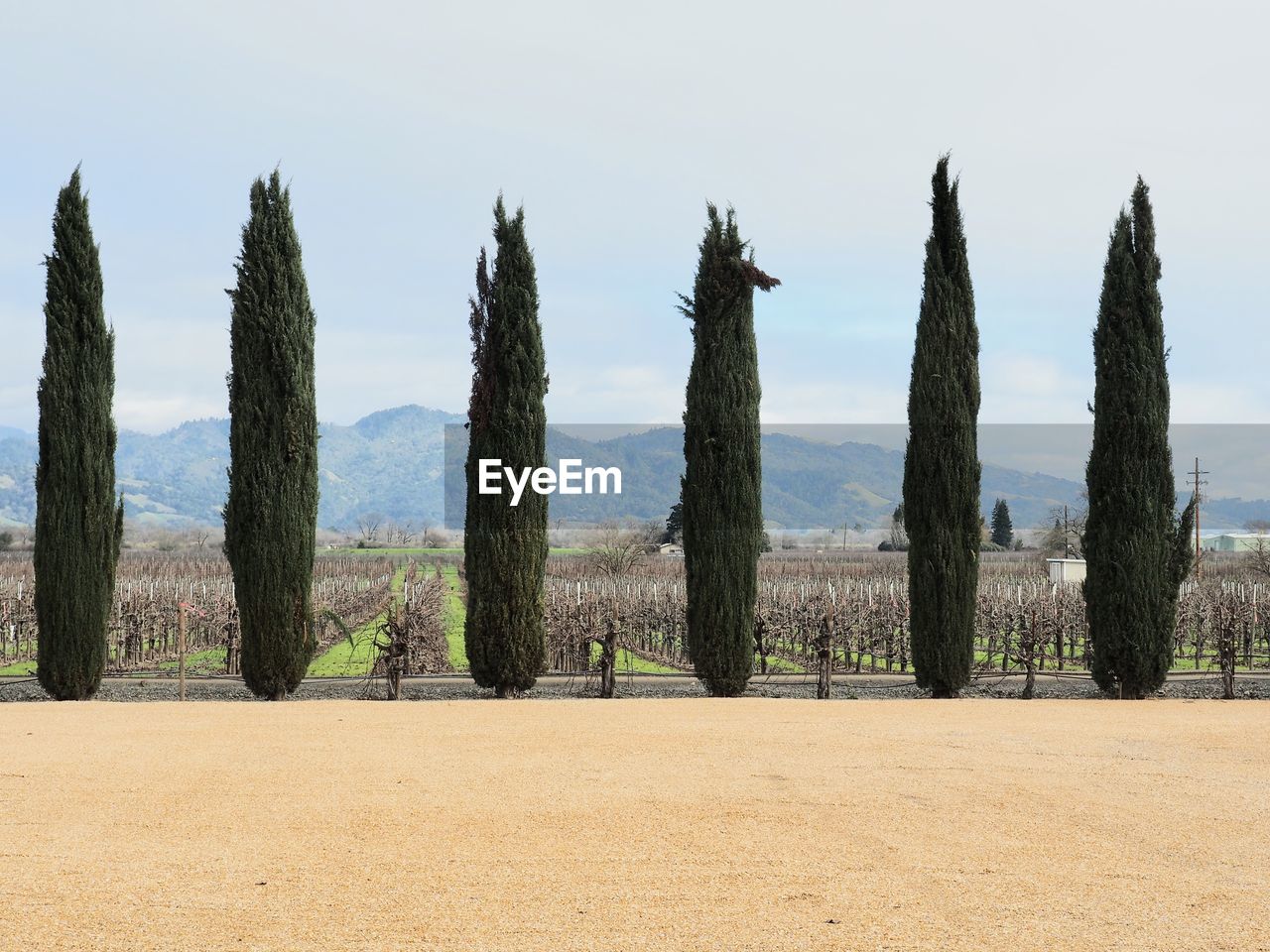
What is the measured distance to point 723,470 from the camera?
1512cm

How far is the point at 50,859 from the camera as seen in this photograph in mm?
6215

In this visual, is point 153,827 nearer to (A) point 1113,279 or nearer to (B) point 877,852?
(B) point 877,852

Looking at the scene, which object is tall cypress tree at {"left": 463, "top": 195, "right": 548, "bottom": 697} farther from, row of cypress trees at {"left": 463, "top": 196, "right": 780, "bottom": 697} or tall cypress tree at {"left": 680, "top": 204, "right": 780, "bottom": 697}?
tall cypress tree at {"left": 680, "top": 204, "right": 780, "bottom": 697}

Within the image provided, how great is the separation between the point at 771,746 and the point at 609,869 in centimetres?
363

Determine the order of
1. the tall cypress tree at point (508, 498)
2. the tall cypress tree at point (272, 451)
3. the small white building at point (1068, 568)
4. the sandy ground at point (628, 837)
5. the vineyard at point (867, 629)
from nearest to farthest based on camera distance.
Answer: the sandy ground at point (628, 837) → the tall cypress tree at point (272, 451) → the tall cypress tree at point (508, 498) → the vineyard at point (867, 629) → the small white building at point (1068, 568)

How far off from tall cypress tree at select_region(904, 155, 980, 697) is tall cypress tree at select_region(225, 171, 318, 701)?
304 inches

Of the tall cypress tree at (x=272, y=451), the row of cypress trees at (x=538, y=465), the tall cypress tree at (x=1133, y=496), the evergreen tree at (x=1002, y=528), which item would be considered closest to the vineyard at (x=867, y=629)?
the tall cypress tree at (x=1133, y=496)

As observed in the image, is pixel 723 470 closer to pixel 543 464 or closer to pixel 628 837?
pixel 543 464

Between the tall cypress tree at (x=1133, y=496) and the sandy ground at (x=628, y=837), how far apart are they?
4579 mm

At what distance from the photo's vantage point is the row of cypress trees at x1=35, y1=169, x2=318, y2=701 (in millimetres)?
14367

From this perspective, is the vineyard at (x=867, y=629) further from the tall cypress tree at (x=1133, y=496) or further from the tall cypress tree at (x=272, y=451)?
the tall cypress tree at (x=272, y=451)

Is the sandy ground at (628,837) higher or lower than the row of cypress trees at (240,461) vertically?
lower

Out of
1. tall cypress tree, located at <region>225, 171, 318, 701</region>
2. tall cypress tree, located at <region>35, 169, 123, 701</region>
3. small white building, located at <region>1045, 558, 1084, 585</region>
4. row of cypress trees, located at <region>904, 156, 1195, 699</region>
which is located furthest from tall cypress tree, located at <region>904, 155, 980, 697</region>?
small white building, located at <region>1045, 558, 1084, 585</region>

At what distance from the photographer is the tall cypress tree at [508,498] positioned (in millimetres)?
14844
